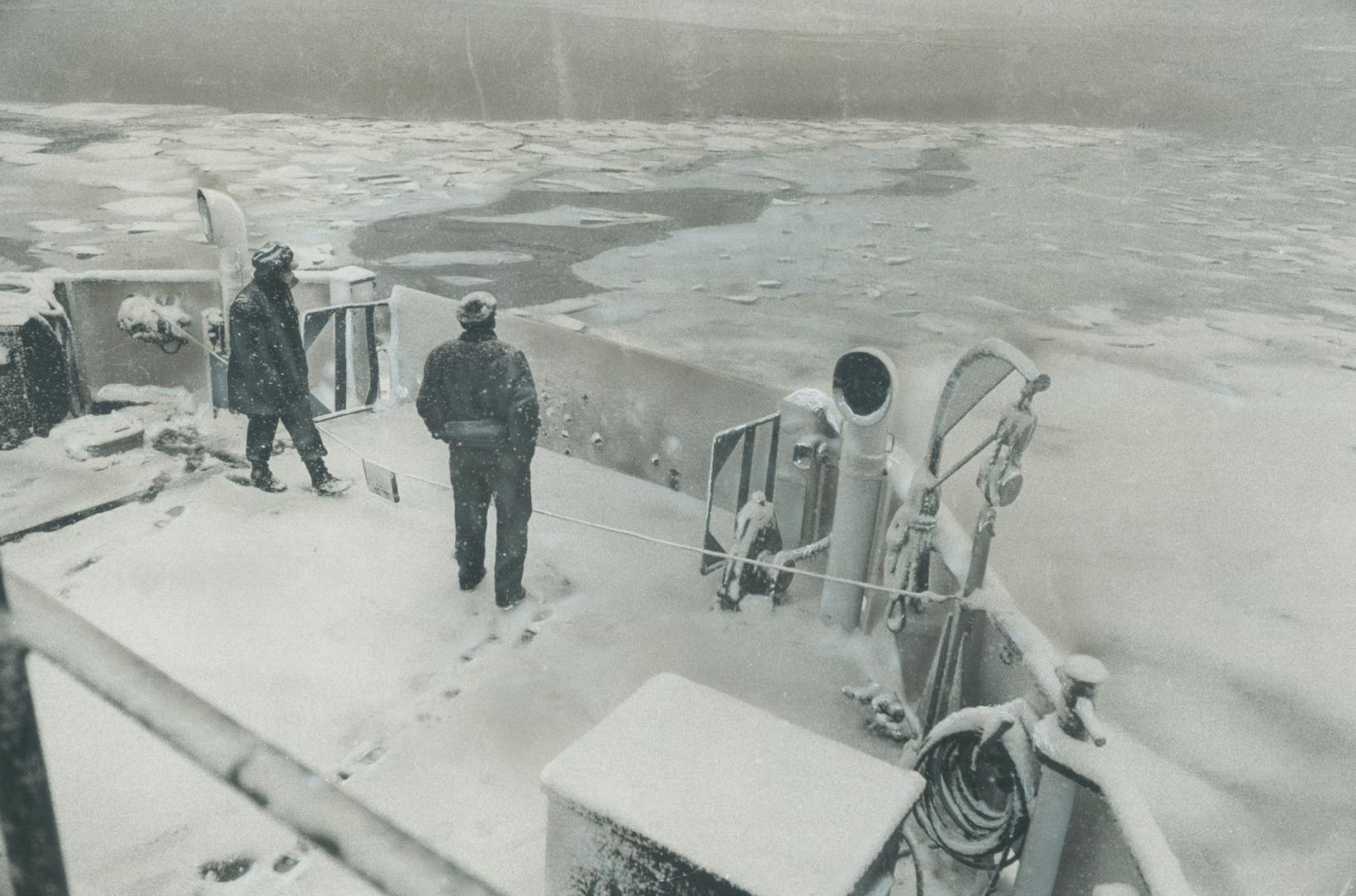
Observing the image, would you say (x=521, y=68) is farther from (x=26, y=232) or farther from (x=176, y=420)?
(x=176, y=420)

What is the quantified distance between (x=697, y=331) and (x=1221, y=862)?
890 cm

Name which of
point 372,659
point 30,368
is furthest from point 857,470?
point 30,368

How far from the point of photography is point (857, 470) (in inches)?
145

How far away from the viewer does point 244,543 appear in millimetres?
4266

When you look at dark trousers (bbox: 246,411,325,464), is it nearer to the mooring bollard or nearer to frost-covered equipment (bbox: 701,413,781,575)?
frost-covered equipment (bbox: 701,413,781,575)

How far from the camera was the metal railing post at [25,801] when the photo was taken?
2.14ft

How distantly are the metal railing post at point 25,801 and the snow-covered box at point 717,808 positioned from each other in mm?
944

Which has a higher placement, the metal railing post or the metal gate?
the metal railing post

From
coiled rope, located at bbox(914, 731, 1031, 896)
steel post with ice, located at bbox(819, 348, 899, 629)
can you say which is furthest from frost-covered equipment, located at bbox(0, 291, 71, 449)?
coiled rope, located at bbox(914, 731, 1031, 896)

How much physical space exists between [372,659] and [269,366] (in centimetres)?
176

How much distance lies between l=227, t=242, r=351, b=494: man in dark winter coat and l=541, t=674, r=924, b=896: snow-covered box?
3417 millimetres

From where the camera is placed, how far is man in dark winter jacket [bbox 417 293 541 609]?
12.1 ft

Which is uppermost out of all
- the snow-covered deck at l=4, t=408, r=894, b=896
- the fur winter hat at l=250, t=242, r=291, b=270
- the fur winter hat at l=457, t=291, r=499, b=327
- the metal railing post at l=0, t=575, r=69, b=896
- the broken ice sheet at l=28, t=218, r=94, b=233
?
the metal railing post at l=0, t=575, r=69, b=896

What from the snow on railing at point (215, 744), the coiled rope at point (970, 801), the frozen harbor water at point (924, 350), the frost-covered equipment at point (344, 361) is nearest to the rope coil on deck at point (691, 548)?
the frozen harbor water at point (924, 350)
